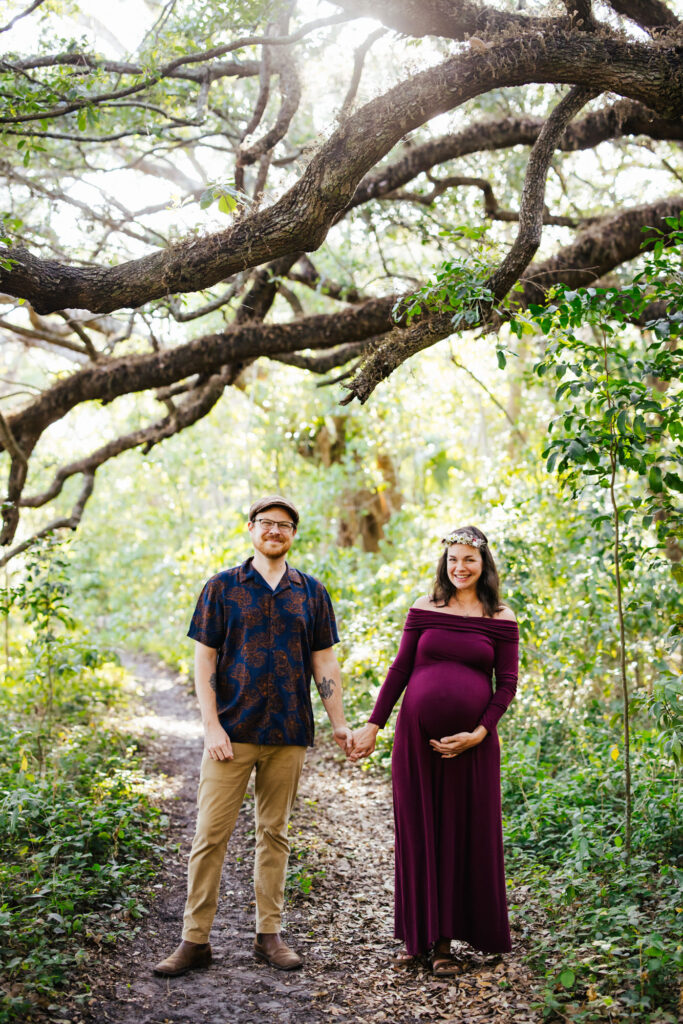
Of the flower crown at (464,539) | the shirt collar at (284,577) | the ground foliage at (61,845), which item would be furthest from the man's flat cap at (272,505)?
the ground foliage at (61,845)

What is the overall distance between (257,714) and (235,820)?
1.67 feet

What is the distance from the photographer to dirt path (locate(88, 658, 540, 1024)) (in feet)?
11.2

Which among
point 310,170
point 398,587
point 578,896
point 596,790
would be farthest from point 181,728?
point 310,170

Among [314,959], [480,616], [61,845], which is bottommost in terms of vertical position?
[314,959]

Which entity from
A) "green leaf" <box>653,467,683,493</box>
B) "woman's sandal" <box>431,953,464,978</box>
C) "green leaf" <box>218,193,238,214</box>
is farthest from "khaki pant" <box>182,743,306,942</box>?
"green leaf" <box>218,193,238,214</box>

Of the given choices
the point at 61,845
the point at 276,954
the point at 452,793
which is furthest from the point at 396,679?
the point at 61,845

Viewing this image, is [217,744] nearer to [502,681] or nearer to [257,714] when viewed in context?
[257,714]

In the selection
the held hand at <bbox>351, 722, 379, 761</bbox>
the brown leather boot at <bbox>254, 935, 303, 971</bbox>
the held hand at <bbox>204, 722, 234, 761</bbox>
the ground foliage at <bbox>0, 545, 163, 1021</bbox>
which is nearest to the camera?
the ground foliage at <bbox>0, 545, 163, 1021</bbox>

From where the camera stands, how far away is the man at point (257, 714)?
3773 mm

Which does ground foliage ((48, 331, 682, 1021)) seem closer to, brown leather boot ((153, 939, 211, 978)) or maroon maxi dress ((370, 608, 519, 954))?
maroon maxi dress ((370, 608, 519, 954))

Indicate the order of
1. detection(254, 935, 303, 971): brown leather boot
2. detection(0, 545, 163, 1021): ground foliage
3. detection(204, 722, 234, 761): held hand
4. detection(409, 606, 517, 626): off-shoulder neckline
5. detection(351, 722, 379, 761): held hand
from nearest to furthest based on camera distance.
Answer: detection(0, 545, 163, 1021): ground foliage → detection(204, 722, 234, 761): held hand → detection(254, 935, 303, 971): brown leather boot → detection(409, 606, 517, 626): off-shoulder neckline → detection(351, 722, 379, 761): held hand

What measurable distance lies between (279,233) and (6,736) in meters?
4.42

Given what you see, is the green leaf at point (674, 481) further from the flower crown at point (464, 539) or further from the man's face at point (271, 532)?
the man's face at point (271, 532)

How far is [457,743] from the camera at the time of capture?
3.72 m
